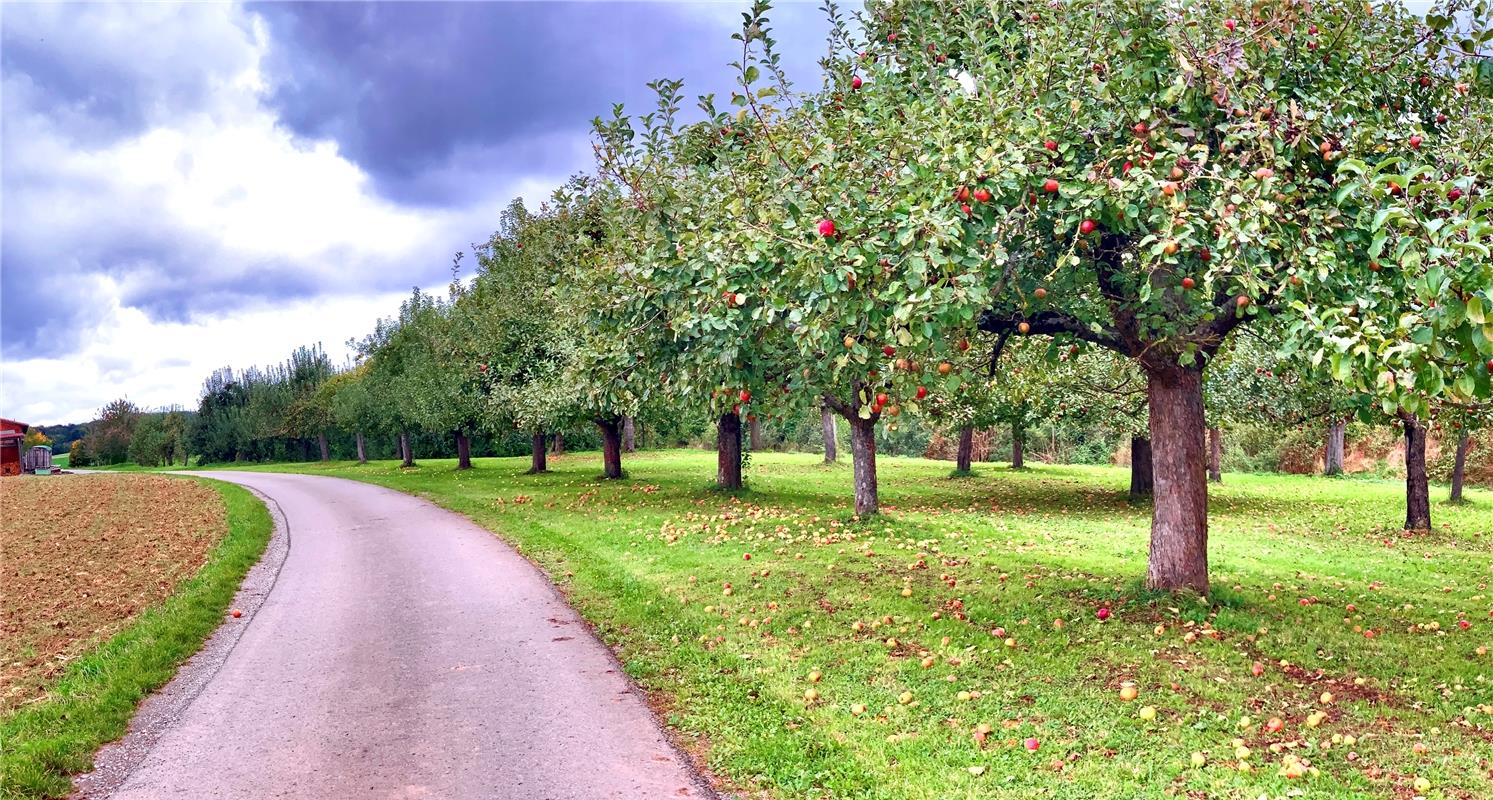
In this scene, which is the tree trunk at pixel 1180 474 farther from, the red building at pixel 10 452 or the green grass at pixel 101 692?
the red building at pixel 10 452

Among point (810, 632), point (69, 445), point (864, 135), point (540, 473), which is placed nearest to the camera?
point (864, 135)

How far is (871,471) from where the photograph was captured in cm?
1903

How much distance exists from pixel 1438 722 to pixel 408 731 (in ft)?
26.4

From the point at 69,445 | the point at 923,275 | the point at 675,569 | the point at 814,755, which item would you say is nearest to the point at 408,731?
the point at 814,755

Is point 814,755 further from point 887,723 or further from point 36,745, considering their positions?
point 36,745

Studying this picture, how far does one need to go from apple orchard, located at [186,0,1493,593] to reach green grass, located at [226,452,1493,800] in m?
1.85

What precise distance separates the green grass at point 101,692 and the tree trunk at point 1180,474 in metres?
10.3

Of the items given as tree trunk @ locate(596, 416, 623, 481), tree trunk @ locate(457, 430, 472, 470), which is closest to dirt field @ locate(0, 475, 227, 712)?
tree trunk @ locate(457, 430, 472, 470)

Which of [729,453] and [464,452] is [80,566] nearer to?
[729,453]

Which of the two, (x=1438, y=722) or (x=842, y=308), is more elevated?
(x=842, y=308)

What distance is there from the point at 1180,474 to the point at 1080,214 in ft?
14.4

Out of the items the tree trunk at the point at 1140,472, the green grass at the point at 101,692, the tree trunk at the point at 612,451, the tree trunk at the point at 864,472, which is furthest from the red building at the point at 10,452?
the tree trunk at the point at 1140,472

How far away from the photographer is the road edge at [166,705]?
246 inches

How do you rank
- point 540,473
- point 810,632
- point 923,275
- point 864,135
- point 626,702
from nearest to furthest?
point 923,275, point 626,702, point 864,135, point 810,632, point 540,473
